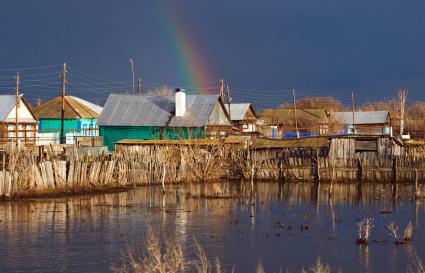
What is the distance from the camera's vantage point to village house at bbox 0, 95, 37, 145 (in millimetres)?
53844

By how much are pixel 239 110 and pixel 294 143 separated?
3102 centimetres

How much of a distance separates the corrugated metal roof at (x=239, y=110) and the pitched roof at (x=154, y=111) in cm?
1845

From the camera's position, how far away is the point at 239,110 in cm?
6781

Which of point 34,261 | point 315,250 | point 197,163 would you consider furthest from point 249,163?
point 34,261

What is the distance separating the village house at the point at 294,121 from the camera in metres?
71.0

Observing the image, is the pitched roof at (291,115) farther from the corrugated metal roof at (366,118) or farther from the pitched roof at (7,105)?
the pitched roof at (7,105)

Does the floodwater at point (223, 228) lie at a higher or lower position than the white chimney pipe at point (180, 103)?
lower

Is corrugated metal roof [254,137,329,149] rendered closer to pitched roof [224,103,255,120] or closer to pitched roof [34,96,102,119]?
pitched roof [224,103,255,120]

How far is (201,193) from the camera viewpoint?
2948 cm

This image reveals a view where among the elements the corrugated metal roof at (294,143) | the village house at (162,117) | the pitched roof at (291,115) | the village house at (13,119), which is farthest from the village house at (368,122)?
the corrugated metal roof at (294,143)

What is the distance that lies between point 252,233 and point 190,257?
383 cm

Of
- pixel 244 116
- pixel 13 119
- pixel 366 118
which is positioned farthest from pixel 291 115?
pixel 13 119

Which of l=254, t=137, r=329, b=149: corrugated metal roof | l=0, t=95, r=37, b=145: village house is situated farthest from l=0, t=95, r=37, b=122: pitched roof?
l=254, t=137, r=329, b=149: corrugated metal roof

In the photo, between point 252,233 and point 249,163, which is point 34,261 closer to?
point 252,233
